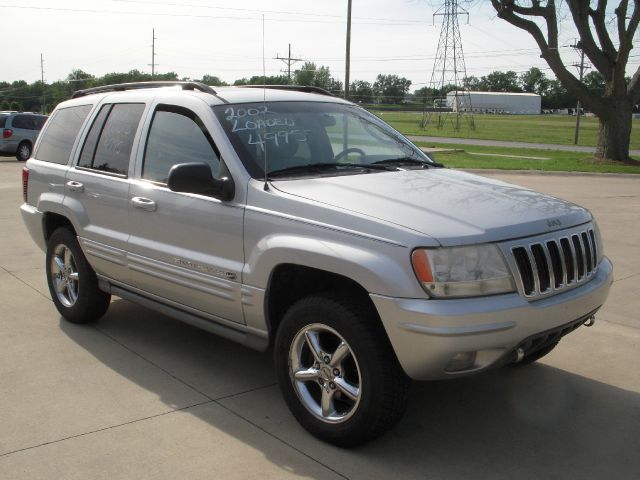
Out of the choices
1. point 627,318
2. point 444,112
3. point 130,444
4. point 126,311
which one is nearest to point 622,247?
point 627,318

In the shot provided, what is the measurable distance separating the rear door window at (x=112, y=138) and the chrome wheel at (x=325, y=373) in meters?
2.02

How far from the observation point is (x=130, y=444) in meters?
3.67

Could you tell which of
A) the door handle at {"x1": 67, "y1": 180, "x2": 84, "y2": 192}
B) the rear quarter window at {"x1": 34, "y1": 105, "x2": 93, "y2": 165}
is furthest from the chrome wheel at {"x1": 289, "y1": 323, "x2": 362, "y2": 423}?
the rear quarter window at {"x1": 34, "y1": 105, "x2": 93, "y2": 165}

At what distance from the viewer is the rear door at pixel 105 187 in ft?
16.1

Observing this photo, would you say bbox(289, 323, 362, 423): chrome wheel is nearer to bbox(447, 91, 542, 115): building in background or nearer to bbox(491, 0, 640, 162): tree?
bbox(491, 0, 640, 162): tree

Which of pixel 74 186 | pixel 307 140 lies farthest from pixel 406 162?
pixel 74 186

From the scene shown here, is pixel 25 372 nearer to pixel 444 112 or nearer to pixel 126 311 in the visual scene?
pixel 126 311

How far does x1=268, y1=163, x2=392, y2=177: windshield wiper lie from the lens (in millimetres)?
4170

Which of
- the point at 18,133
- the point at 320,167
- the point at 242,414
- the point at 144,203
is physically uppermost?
the point at 320,167

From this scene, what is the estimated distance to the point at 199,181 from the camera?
3920 millimetres

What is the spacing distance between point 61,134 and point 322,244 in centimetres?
329

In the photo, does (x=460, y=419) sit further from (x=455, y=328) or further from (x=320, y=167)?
(x=320, y=167)

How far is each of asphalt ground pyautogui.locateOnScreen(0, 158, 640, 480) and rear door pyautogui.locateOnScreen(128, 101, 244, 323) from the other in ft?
1.84

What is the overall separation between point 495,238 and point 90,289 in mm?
3393
